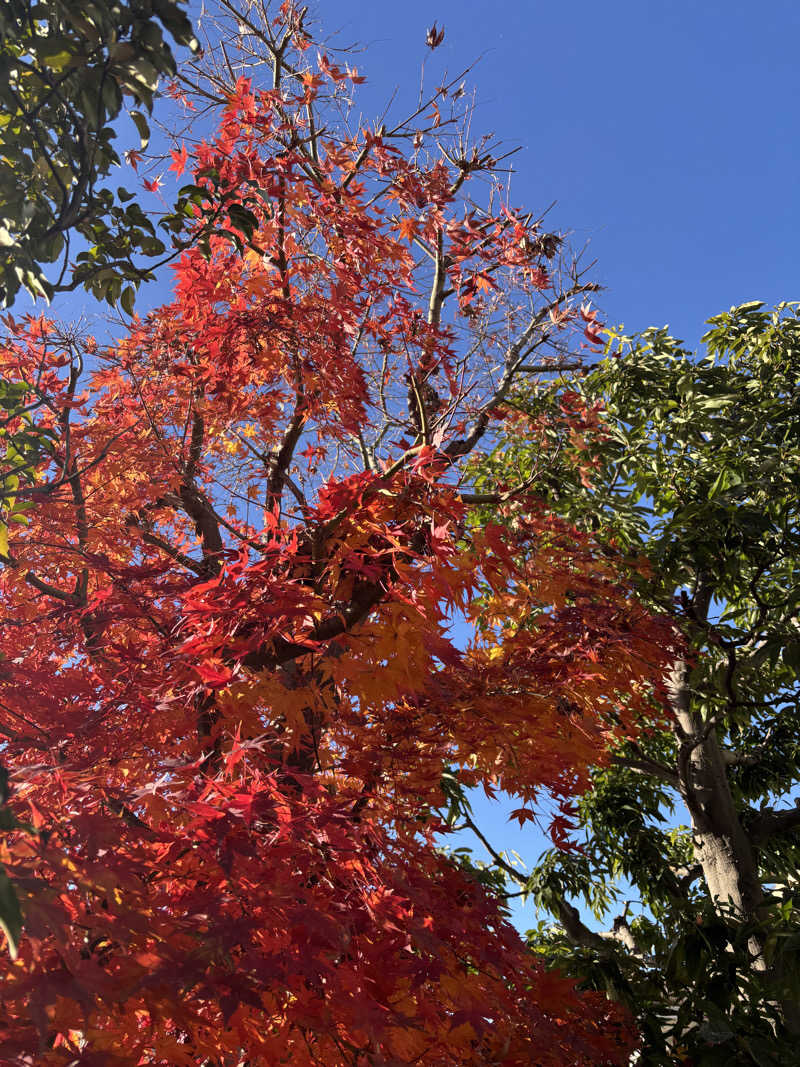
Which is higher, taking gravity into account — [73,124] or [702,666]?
[702,666]

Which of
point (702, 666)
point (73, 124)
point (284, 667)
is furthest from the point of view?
point (702, 666)

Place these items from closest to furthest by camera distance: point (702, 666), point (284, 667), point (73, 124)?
point (73, 124)
point (284, 667)
point (702, 666)

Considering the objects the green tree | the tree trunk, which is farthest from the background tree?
the green tree

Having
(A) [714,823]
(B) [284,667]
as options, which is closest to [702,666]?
(A) [714,823]

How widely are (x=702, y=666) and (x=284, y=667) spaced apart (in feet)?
9.98

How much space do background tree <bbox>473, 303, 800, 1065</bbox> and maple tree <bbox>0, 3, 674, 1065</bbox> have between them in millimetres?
532

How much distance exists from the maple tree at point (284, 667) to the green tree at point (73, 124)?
32cm

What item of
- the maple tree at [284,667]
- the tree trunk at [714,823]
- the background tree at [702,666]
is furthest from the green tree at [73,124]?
the tree trunk at [714,823]

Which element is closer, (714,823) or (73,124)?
(73,124)

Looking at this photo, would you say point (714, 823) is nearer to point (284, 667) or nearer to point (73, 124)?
point (284, 667)

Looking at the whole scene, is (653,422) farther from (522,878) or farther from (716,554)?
(522,878)

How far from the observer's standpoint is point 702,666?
16.8 ft

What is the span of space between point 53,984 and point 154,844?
1.00 metres

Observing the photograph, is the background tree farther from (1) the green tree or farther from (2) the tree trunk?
(1) the green tree
